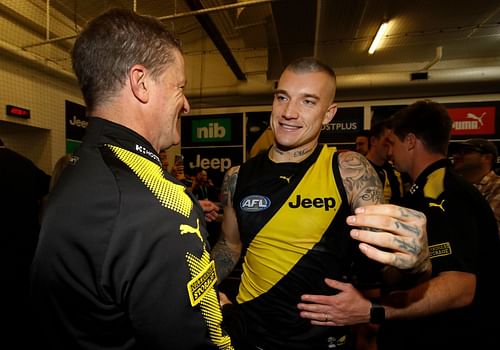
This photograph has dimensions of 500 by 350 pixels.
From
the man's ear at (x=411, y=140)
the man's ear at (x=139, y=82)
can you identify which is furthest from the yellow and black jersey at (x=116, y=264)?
the man's ear at (x=411, y=140)

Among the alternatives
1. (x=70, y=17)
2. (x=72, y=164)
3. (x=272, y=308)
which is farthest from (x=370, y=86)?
(x=72, y=164)

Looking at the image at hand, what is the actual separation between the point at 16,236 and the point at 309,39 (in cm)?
482

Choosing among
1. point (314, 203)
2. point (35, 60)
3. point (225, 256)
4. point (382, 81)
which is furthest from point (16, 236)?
point (382, 81)

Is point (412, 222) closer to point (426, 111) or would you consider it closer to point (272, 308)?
point (272, 308)

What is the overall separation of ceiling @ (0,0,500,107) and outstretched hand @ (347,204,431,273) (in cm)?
365

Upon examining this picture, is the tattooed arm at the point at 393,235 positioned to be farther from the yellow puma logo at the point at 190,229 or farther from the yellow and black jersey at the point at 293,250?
the yellow and black jersey at the point at 293,250

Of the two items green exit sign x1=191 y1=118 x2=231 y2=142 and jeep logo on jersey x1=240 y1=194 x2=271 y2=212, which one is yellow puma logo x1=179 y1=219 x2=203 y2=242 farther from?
green exit sign x1=191 y1=118 x2=231 y2=142

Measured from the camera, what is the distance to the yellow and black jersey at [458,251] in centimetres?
128

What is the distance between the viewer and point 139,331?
0.69 meters

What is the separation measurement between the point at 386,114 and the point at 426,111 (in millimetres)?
5503

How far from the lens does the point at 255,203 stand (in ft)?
4.71

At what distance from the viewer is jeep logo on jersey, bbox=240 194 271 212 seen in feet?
4.64

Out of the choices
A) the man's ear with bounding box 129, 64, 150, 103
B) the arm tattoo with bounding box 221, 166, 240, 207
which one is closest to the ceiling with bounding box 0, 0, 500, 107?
the arm tattoo with bounding box 221, 166, 240, 207

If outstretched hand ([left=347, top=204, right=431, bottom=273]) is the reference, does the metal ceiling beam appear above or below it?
above
